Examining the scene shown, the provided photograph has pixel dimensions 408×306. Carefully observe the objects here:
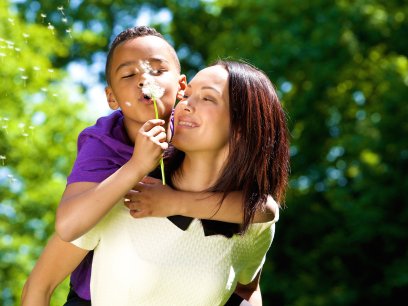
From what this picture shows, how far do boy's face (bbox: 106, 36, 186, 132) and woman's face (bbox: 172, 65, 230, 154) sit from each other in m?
0.13

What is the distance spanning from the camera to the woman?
3320 millimetres

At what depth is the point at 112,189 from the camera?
3074 millimetres

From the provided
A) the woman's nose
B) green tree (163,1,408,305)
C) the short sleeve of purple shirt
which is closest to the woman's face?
the woman's nose

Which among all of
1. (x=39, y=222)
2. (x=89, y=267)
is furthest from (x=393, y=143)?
(x=89, y=267)

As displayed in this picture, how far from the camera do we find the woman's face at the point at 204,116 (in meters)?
3.29

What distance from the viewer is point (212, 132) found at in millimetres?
3324

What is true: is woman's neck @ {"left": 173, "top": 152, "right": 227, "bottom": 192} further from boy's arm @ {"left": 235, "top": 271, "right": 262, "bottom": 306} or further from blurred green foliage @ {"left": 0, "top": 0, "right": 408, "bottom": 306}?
blurred green foliage @ {"left": 0, "top": 0, "right": 408, "bottom": 306}

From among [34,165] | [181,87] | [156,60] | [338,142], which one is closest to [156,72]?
[156,60]

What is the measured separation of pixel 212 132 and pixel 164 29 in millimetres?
17437

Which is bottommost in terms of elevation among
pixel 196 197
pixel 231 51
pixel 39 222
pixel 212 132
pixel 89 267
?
pixel 39 222

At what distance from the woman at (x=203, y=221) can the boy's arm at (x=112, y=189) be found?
0.20 m

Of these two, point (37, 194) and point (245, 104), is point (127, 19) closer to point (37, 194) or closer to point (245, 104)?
point (37, 194)

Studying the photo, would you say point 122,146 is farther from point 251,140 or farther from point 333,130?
point 333,130

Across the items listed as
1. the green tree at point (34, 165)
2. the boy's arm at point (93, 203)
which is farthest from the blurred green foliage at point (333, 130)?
the boy's arm at point (93, 203)
